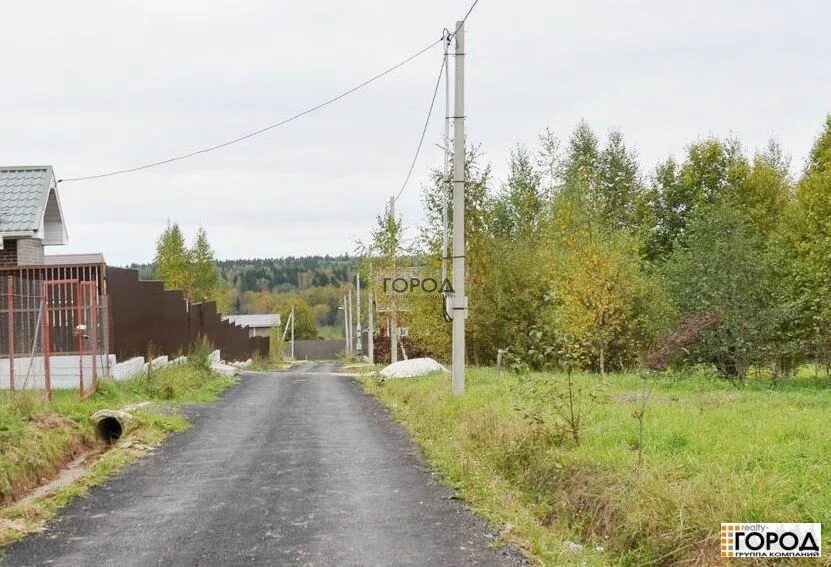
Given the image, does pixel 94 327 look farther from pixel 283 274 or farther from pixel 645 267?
pixel 283 274

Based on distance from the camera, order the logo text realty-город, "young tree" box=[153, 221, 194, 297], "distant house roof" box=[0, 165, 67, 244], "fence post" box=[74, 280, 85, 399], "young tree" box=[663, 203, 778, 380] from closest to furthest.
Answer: the logo text realty-город → "fence post" box=[74, 280, 85, 399] → "young tree" box=[663, 203, 778, 380] → "distant house roof" box=[0, 165, 67, 244] → "young tree" box=[153, 221, 194, 297]

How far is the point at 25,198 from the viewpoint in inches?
803

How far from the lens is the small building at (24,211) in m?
19.6

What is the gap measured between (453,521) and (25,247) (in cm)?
1576

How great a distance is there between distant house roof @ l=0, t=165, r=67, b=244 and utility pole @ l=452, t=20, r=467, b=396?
980cm

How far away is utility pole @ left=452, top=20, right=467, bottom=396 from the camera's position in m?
16.3

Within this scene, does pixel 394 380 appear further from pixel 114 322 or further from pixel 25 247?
pixel 25 247

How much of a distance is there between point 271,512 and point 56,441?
4.83 metres

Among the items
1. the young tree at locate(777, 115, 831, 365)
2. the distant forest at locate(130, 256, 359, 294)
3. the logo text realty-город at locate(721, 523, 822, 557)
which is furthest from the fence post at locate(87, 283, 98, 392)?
the distant forest at locate(130, 256, 359, 294)

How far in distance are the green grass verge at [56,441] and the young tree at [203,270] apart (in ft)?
156

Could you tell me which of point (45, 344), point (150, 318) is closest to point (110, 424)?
point (45, 344)

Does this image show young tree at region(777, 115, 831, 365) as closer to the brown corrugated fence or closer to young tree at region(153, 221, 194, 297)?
the brown corrugated fence

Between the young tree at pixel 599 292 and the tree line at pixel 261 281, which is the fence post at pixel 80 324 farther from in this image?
the tree line at pixel 261 281

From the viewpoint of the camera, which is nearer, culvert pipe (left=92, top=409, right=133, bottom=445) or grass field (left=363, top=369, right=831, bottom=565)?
grass field (left=363, top=369, right=831, bottom=565)
